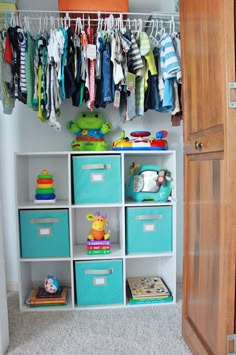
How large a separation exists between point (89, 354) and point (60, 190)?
1080mm

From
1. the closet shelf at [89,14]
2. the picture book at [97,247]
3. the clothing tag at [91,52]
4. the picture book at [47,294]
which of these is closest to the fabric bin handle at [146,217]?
the picture book at [97,247]

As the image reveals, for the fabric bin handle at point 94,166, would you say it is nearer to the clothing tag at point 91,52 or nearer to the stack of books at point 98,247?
the stack of books at point 98,247

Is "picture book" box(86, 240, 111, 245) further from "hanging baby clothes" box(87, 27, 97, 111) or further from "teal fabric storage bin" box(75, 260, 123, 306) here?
"hanging baby clothes" box(87, 27, 97, 111)

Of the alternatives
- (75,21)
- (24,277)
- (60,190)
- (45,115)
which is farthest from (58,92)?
(24,277)

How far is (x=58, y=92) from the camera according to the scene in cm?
157

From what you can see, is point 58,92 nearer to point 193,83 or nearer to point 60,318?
point 193,83

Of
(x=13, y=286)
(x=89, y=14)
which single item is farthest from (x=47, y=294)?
(x=89, y=14)

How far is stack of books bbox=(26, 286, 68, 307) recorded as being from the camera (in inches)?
68.2

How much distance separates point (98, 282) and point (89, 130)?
1.01 m

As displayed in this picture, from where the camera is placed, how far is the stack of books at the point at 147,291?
5.78ft

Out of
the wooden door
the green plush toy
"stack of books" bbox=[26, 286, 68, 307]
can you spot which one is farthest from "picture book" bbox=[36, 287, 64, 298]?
the green plush toy

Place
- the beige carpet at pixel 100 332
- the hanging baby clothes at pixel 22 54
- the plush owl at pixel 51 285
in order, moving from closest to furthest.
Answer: the beige carpet at pixel 100 332, the hanging baby clothes at pixel 22 54, the plush owl at pixel 51 285

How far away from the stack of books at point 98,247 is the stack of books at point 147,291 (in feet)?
1.16

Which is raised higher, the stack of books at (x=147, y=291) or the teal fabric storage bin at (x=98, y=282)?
the teal fabric storage bin at (x=98, y=282)
